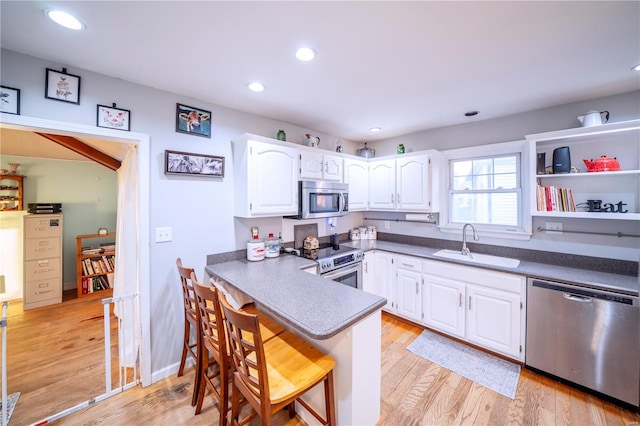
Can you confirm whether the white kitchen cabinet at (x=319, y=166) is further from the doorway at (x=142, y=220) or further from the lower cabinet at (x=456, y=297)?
the doorway at (x=142, y=220)

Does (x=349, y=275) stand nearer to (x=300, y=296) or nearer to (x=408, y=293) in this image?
(x=408, y=293)

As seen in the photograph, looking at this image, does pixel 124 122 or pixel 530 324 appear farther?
pixel 530 324

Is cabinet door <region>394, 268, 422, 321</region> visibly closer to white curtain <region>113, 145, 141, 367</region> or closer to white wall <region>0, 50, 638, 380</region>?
white wall <region>0, 50, 638, 380</region>

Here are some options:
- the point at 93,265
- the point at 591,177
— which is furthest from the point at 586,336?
the point at 93,265

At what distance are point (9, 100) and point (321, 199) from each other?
2.39m

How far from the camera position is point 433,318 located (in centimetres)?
269

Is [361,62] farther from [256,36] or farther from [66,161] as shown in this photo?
[66,161]

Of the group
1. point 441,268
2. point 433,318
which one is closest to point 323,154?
point 441,268

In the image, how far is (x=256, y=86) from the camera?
196 cm

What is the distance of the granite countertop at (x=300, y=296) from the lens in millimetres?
1222

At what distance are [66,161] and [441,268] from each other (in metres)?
5.81

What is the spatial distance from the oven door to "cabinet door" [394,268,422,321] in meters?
0.50

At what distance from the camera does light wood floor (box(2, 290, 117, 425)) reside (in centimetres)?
181

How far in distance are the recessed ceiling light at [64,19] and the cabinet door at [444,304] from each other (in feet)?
10.9
